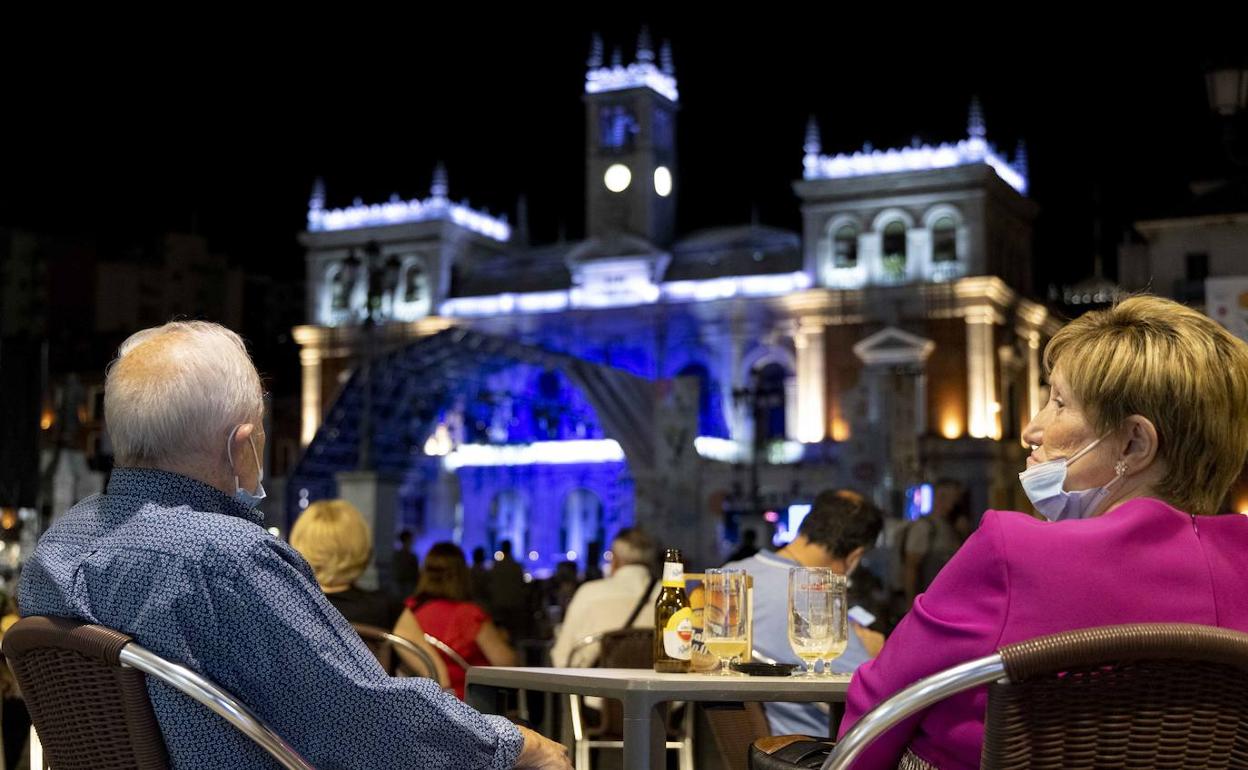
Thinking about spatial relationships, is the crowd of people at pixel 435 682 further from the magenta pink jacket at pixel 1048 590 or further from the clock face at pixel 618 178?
the clock face at pixel 618 178

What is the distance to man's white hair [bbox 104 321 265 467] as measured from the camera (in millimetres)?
2871

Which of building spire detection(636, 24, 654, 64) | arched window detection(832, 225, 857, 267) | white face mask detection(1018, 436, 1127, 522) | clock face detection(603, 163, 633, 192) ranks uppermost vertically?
building spire detection(636, 24, 654, 64)

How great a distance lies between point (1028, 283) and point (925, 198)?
15.3 feet

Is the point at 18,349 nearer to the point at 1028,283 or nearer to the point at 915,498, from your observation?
→ the point at 915,498

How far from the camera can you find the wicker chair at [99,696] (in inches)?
100

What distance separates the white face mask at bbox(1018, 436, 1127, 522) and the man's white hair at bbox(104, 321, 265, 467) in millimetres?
1398

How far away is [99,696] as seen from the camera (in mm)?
2652

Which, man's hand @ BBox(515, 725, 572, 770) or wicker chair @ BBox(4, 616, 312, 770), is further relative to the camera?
man's hand @ BBox(515, 725, 572, 770)

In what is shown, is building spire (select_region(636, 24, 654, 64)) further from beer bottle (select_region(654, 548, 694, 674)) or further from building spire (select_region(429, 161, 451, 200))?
beer bottle (select_region(654, 548, 694, 674))

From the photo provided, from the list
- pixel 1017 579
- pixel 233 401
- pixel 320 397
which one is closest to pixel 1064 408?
pixel 1017 579

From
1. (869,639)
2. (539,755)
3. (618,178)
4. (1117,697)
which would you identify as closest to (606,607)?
(869,639)

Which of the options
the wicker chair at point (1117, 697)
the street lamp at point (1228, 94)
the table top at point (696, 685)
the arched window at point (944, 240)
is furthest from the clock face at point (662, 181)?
the wicker chair at point (1117, 697)

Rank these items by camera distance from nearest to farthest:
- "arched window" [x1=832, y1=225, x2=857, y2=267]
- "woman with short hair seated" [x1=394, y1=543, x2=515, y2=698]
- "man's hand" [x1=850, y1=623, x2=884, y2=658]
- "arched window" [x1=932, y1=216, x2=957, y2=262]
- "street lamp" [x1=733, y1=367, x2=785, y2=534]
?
"man's hand" [x1=850, y1=623, x2=884, y2=658], "woman with short hair seated" [x1=394, y1=543, x2=515, y2=698], "street lamp" [x1=733, y1=367, x2=785, y2=534], "arched window" [x1=932, y1=216, x2=957, y2=262], "arched window" [x1=832, y1=225, x2=857, y2=267]

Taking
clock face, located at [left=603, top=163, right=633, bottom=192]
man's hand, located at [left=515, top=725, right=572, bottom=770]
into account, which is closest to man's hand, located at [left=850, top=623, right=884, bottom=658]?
man's hand, located at [left=515, top=725, right=572, bottom=770]
